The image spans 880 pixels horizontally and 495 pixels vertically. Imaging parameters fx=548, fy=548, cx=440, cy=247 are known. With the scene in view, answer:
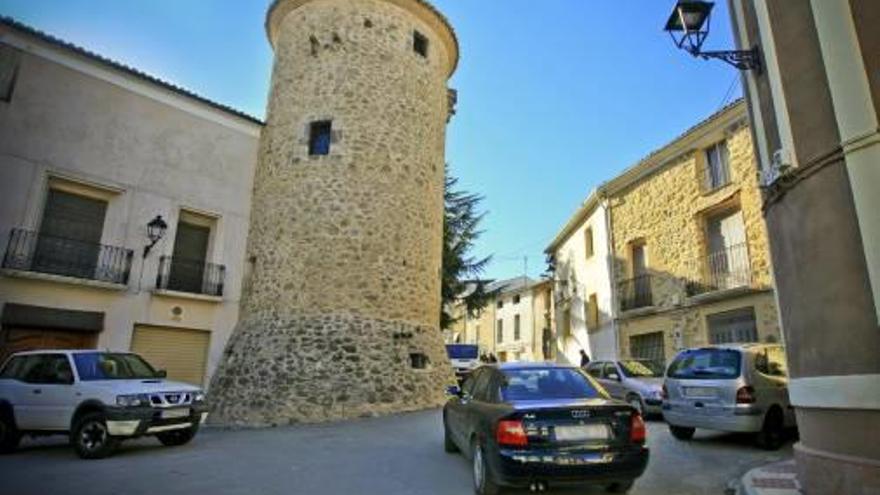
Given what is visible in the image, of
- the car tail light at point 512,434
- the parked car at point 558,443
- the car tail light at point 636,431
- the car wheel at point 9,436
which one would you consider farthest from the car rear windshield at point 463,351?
the car tail light at point 512,434

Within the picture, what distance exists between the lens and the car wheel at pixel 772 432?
25.1 feet

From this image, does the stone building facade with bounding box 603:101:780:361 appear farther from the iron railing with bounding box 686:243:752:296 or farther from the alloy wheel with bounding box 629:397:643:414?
the alloy wheel with bounding box 629:397:643:414

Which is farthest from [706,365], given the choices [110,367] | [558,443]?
[110,367]

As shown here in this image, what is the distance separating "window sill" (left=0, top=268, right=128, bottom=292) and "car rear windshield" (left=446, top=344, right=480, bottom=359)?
15.7m

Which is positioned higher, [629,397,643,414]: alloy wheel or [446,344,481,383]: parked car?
[446,344,481,383]: parked car

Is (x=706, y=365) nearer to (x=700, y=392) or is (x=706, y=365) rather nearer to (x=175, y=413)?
(x=700, y=392)

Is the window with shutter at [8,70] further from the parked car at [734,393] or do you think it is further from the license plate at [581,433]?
the parked car at [734,393]

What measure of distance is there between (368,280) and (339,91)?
5.17m

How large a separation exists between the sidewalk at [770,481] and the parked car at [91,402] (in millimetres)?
7606

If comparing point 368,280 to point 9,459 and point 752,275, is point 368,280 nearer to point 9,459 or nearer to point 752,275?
point 9,459

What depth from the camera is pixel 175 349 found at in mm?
13539

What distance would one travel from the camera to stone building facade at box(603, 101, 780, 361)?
545 inches

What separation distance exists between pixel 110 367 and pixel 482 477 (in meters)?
6.80

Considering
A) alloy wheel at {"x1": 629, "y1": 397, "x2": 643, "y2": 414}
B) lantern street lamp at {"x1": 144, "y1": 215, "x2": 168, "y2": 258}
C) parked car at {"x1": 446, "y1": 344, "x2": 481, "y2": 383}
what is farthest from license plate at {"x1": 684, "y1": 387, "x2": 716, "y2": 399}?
parked car at {"x1": 446, "y1": 344, "x2": 481, "y2": 383}
